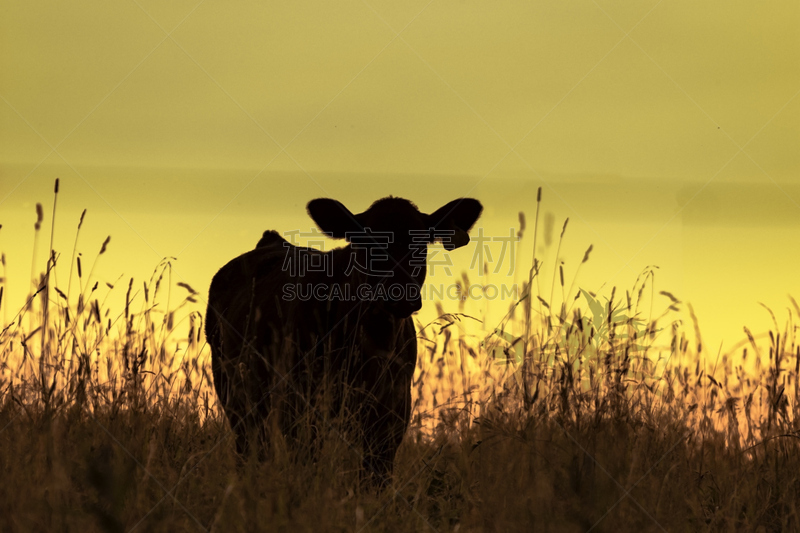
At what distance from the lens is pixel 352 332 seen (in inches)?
189

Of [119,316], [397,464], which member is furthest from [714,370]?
[119,316]

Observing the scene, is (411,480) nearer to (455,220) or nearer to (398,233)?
(398,233)

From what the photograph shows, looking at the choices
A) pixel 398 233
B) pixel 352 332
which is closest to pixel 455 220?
pixel 398 233

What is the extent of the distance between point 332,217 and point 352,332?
765 mm

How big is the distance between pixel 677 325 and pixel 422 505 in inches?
95.0

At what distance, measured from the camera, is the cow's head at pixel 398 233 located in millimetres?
4371

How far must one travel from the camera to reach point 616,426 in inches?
149

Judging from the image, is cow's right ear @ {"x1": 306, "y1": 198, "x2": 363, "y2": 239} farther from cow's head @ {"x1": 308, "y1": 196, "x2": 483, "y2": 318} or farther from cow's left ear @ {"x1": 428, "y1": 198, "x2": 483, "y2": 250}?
cow's left ear @ {"x1": 428, "y1": 198, "x2": 483, "y2": 250}

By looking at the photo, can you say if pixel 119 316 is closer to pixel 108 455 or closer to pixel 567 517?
pixel 108 455

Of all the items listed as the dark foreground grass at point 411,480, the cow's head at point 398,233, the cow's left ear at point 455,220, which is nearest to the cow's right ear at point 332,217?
the cow's head at point 398,233

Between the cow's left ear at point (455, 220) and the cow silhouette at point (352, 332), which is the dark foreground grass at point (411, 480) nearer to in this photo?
the cow silhouette at point (352, 332)

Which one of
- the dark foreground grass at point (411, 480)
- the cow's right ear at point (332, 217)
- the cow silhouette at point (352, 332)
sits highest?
the cow's right ear at point (332, 217)

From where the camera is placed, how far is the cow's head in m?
4.37

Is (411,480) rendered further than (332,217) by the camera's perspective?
No
